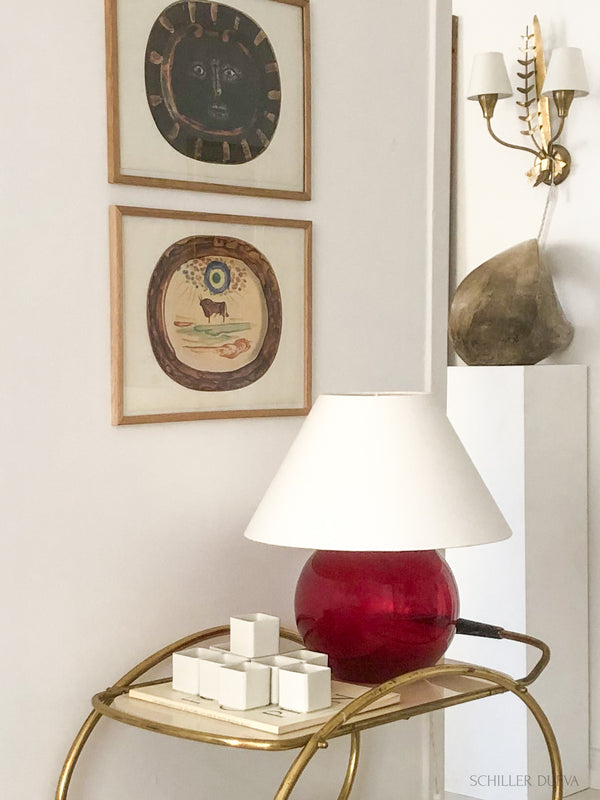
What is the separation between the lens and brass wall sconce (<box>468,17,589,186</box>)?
3137 millimetres

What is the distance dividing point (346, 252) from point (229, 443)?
0.38m

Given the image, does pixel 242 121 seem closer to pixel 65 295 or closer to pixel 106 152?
pixel 106 152

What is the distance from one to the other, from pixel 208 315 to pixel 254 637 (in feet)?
1.56

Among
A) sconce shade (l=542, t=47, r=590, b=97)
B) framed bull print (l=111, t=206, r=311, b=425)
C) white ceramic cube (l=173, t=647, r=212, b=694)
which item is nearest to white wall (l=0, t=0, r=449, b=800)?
framed bull print (l=111, t=206, r=311, b=425)

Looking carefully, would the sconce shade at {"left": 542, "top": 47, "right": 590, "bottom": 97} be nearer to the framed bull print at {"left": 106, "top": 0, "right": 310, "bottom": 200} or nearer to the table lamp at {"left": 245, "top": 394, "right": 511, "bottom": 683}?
the framed bull print at {"left": 106, "top": 0, "right": 310, "bottom": 200}

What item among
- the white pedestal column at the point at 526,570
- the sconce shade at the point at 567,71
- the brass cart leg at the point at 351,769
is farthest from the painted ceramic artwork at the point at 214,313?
the sconce shade at the point at 567,71

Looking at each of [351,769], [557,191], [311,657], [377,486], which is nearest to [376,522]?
[377,486]

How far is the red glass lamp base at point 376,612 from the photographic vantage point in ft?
4.71

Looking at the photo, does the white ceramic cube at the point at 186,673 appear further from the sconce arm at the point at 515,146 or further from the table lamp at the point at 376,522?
the sconce arm at the point at 515,146

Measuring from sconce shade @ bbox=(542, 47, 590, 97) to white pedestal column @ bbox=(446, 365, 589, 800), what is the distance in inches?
31.1

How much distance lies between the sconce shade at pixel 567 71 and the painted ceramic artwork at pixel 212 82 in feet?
5.51

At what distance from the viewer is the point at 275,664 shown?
139 centimetres

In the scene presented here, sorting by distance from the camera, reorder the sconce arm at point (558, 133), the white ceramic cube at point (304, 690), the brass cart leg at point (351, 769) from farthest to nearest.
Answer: the sconce arm at point (558, 133)
the brass cart leg at point (351, 769)
the white ceramic cube at point (304, 690)

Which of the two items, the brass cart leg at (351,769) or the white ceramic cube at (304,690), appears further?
the brass cart leg at (351,769)
